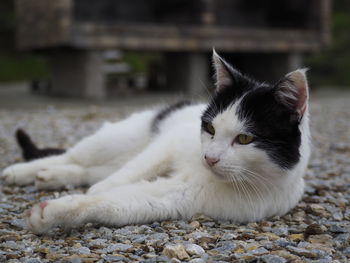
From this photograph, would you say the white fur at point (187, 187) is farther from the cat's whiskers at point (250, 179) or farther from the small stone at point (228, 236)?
the small stone at point (228, 236)

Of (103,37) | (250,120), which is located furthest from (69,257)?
(103,37)

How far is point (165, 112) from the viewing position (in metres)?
3.70

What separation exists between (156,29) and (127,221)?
25.7 ft

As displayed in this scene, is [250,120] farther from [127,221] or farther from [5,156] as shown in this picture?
[5,156]

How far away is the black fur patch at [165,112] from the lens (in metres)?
3.53

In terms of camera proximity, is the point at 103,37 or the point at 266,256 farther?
the point at 103,37

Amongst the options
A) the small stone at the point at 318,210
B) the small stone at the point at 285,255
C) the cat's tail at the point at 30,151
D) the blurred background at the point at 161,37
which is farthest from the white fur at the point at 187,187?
the blurred background at the point at 161,37

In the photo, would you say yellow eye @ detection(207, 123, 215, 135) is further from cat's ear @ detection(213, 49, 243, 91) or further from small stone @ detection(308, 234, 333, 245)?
small stone @ detection(308, 234, 333, 245)

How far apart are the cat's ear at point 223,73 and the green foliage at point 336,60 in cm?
1297

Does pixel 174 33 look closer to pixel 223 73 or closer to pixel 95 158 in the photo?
pixel 95 158

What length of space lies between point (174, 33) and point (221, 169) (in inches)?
314

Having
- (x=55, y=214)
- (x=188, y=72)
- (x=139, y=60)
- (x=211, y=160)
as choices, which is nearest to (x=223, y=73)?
(x=211, y=160)

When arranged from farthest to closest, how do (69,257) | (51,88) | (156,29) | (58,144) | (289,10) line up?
1. (289,10)
2. (51,88)
3. (156,29)
4. (58,144)
5. (69,257)

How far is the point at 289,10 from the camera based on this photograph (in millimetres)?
12586
